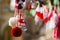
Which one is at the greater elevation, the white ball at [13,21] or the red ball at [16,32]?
the white ball at [13,21]

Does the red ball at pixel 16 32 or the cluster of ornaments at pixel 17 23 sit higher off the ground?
the cluster of ornaments at pixel 17 23

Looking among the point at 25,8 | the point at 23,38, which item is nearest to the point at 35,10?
the point at 25,8

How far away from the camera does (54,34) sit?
71 cm

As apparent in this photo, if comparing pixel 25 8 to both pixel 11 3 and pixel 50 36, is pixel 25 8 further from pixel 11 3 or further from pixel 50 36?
pixel 50 36

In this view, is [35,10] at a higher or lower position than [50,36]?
higher

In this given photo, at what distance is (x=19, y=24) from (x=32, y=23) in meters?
0.07

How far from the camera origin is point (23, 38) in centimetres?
75

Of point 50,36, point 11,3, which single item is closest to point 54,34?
point 50,36

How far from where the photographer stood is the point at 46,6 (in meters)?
0.71

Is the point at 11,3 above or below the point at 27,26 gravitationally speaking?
above

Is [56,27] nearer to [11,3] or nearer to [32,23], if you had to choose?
[32,23]

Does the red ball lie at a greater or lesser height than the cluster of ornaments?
lesser

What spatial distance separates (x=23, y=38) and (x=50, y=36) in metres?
0.14

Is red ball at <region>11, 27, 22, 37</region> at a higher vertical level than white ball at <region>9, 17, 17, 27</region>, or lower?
lower
